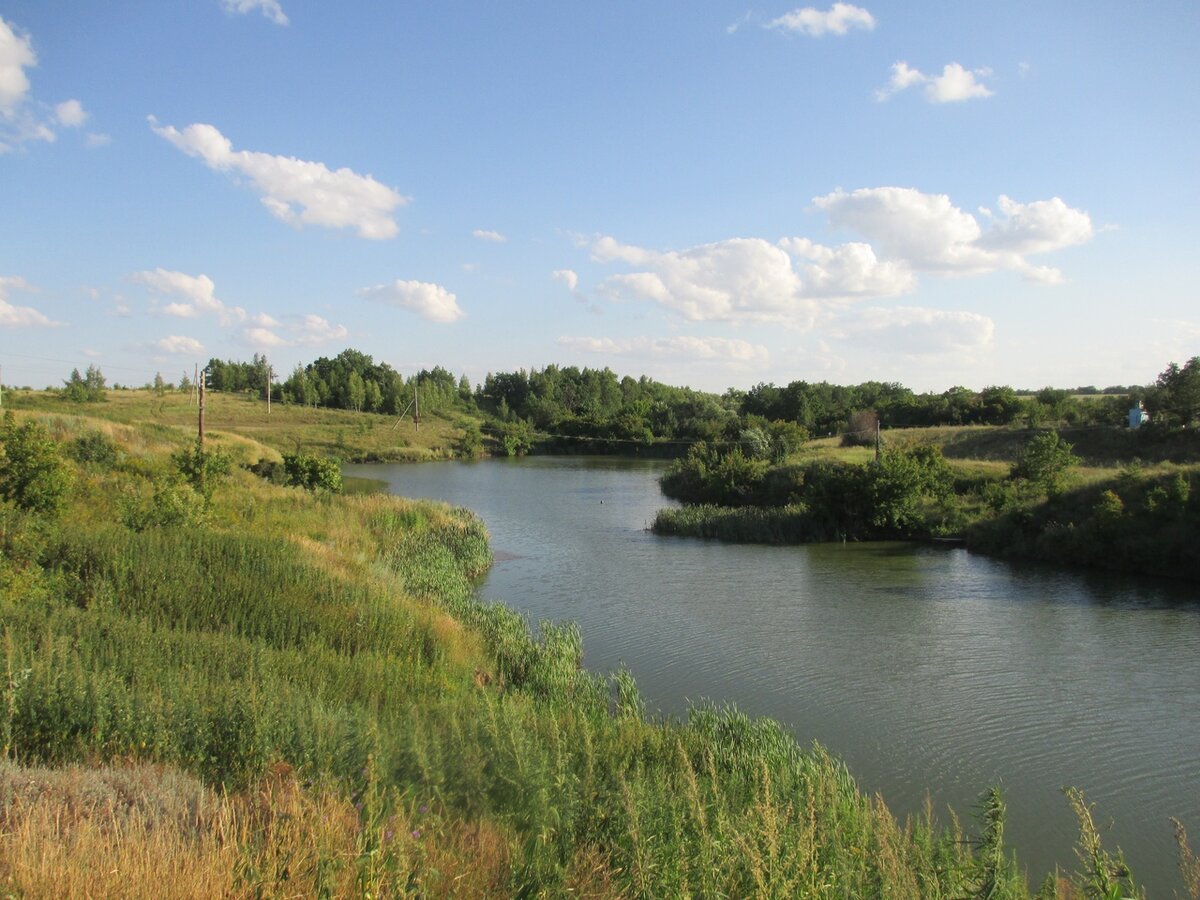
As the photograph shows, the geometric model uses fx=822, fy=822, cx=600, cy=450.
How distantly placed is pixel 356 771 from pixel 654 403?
361 feet

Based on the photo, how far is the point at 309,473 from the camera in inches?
1545

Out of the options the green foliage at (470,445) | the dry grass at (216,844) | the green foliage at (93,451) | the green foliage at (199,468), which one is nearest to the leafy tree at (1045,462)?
the green foliage at (199,468)

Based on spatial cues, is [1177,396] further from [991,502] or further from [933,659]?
[933,659]

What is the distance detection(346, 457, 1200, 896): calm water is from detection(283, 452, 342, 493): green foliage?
1326cm

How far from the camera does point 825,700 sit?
41.9 ft

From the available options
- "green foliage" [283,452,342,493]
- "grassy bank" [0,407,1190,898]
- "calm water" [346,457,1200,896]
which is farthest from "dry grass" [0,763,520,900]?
"green foliage" [283,452,342,493]

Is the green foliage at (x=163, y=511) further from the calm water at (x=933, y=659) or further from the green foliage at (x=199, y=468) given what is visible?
the calm water at (x=933, y=659)

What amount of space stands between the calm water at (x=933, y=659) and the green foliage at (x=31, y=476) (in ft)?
31.3

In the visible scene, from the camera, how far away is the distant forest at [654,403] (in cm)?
6084

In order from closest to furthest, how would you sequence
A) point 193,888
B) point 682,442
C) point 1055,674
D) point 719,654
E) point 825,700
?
point 193,888 < point 825,700 < point 1055,674 < point 719,654 < point 682,442

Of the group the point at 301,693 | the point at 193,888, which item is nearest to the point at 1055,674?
the point at 301,693

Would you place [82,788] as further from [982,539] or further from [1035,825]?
[982,539]

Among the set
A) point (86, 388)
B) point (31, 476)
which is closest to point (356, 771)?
point (31, 476)

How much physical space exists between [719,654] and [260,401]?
290 ft
